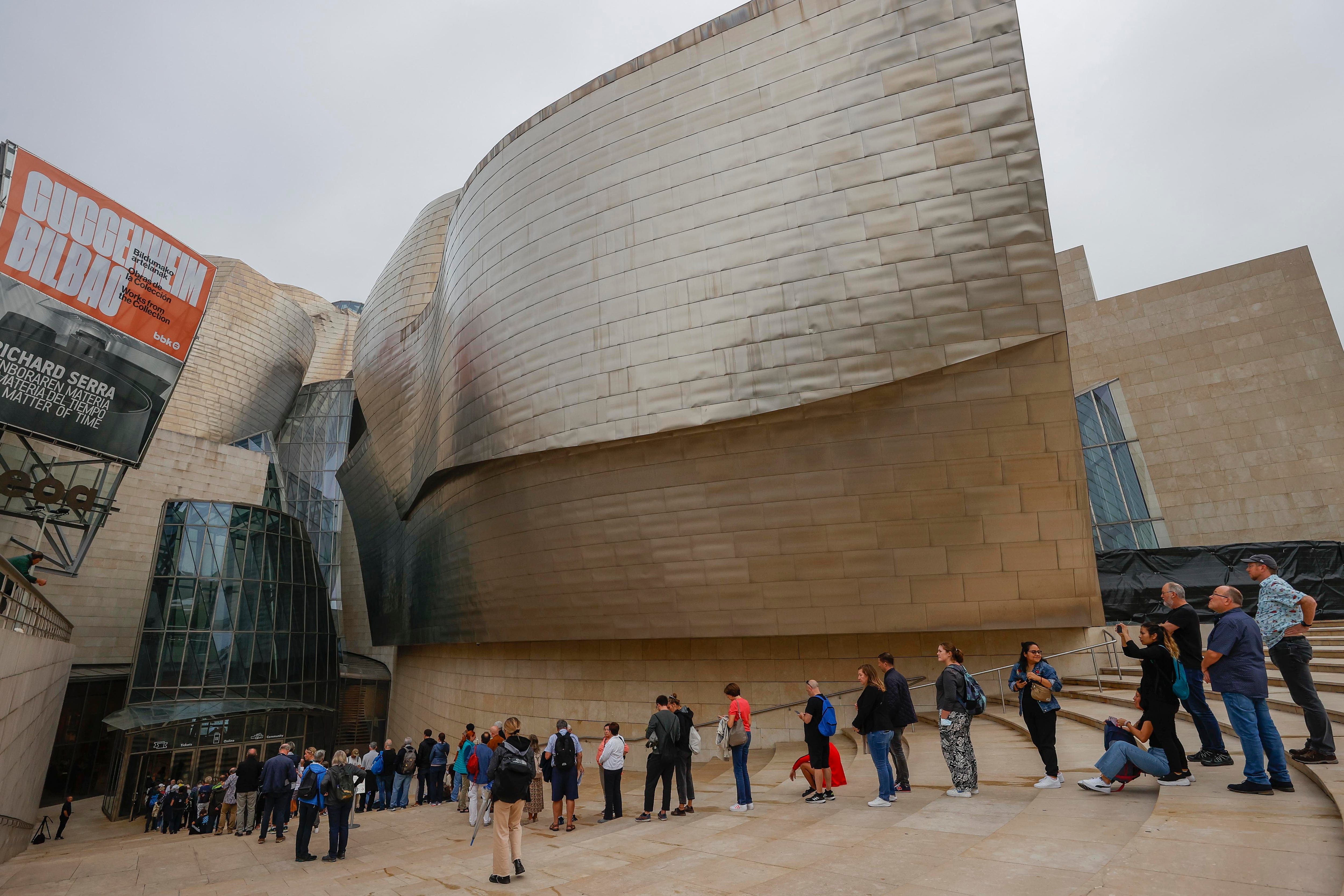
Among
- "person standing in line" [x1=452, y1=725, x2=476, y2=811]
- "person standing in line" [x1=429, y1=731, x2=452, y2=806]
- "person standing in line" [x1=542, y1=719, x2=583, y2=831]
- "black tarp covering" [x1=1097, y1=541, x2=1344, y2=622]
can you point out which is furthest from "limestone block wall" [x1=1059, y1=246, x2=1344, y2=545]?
"person standing in line" [x1=429, y1=731, x2=452, y2=806]

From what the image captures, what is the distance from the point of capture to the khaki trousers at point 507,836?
541 centimetres

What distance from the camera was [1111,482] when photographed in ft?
64.0

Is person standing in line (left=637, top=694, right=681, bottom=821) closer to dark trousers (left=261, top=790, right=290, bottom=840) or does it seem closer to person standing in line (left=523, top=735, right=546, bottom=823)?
person standing in line (left=523, top=735, right=546, bottom=823)

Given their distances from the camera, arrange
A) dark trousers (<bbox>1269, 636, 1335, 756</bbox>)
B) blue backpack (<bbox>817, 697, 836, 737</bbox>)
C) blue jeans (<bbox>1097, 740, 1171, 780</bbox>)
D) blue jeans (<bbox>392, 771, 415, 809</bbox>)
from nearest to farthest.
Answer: dark trousers (<bbox>1269, 636, 1335, 756</bbox>) → blue jeans (<bbox>1097, 740, 1171, 780</bbox>) → blue backpack (<bbox>817, 697, 836, 737</bbox>) → blue jeans (<bbox>392, 771, 415, 809</bbox>)

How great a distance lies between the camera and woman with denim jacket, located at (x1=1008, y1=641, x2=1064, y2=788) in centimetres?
579

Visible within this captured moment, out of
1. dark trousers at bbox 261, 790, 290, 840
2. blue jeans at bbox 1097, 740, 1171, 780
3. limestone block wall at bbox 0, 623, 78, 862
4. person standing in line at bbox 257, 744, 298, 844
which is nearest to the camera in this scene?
blue jeans at bbox 1097, 740, 1171, 780

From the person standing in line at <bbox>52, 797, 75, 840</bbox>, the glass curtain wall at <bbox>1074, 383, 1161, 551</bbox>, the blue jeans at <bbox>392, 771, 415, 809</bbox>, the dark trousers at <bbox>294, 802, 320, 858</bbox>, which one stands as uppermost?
the glass curtain wall at <bbox>1074, 383, 1161, 551</bbox>

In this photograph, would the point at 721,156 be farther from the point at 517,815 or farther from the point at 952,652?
the point at 517,815

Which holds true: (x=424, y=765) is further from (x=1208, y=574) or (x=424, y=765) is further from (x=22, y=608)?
(x=1208, y=574)

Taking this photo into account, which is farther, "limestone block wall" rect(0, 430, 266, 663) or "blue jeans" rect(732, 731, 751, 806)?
"limestone block wall" rect(0, 430, 266, 663)

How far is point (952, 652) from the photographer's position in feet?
20.3

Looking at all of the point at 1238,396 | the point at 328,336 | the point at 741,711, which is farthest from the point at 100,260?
the point at 328,336

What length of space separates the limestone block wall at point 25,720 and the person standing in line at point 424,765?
5.38 meters

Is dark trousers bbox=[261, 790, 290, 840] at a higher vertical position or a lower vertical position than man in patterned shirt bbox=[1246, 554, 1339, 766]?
lower
